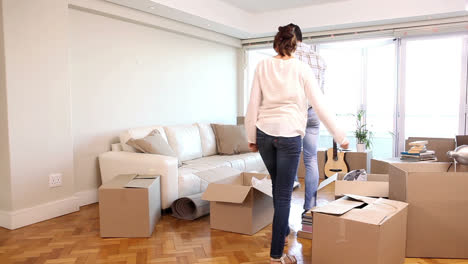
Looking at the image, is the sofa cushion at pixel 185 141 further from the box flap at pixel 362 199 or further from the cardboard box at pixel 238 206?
the box flap at pixel 362 199

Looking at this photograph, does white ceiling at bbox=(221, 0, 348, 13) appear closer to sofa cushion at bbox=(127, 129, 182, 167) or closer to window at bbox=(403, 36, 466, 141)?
window at bbox=(403, 36, 466, 141)

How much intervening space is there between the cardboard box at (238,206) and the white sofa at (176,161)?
64cm

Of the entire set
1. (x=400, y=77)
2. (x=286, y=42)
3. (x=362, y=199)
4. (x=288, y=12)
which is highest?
(x=288, y=12)

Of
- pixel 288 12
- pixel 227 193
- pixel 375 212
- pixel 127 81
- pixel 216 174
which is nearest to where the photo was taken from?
pixel 375 212

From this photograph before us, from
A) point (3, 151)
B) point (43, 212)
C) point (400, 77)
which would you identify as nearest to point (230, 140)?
point (43, 212)

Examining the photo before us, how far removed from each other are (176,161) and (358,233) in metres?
2.02

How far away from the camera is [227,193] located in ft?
9.45

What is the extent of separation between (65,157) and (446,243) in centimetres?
323

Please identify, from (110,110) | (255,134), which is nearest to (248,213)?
(255,134)

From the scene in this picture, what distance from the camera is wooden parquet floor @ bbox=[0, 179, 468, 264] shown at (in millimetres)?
2508

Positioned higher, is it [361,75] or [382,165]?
[361,75]

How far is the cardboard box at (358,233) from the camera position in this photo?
197cm

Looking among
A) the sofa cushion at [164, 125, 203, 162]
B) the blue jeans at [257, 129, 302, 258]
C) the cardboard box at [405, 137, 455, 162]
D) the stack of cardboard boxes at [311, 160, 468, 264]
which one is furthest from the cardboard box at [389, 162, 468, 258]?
the sofa cushion at [164, 125, 203, 162]

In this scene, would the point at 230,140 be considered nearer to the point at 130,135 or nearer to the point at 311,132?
the point at 130,135
